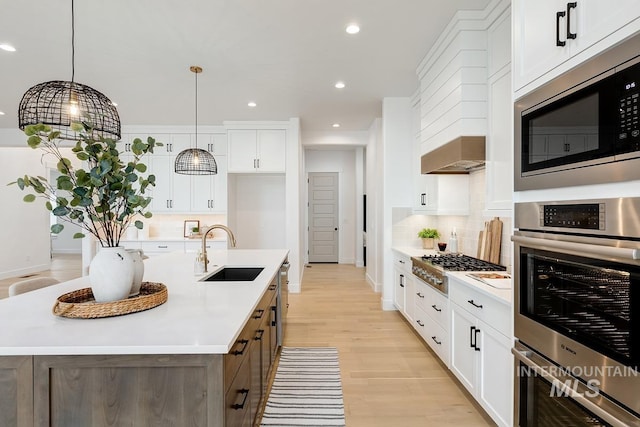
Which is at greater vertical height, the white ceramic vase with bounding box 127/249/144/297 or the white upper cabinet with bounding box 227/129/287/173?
the white upper cabinet with bounding box 227/129/287/173

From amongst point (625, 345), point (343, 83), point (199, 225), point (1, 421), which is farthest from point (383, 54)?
point (199, 225)

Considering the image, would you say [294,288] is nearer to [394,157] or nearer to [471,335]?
[394,157]

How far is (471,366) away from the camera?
7.37ft

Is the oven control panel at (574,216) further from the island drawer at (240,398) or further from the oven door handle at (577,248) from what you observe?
the island drawer at (240,398)

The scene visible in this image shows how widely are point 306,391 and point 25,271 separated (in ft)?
24.5

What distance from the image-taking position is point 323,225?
872cm

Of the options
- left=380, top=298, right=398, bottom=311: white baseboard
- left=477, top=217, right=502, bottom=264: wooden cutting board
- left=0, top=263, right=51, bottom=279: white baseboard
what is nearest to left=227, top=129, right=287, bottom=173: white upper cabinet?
left=380, top=298, right=398, bottom=311: white baseboard

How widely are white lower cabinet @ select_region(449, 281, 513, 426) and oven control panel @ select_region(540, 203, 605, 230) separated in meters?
0.62

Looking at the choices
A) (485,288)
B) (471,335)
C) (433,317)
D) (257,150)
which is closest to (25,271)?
(257,150)

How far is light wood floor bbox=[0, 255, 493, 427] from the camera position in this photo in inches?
88.7

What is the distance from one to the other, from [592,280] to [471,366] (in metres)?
1.33

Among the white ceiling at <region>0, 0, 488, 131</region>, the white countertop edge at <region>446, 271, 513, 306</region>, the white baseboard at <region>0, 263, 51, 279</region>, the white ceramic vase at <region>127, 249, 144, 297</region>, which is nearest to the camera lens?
the white ceramic vase at <region>127, 249, 144, 297</region>

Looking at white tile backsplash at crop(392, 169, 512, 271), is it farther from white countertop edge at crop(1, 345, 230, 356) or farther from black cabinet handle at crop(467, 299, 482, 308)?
white countertop edge at crop(1, 345, 230, 356)

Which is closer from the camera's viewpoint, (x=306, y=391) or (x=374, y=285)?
(x=306, y=391)
